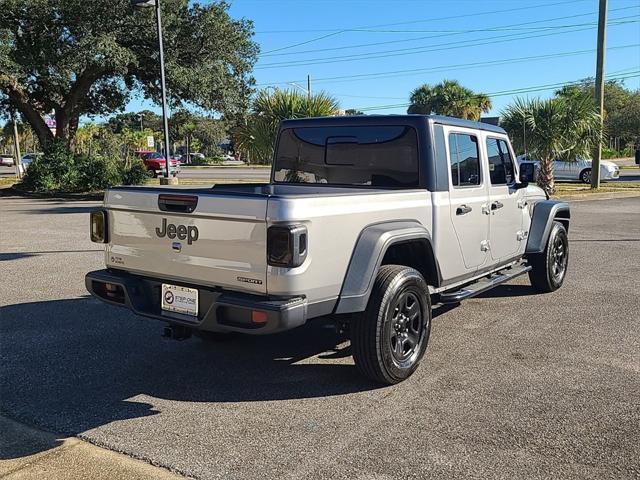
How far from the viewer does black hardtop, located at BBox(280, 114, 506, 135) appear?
4.91 m

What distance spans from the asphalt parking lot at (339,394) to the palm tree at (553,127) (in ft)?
42.9

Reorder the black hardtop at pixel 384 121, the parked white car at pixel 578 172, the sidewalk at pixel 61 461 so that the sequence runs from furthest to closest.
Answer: the parked white car at pixel 578 172 → the black hardtop at pixel 384 121 → the sidewalk at pixel 61 461

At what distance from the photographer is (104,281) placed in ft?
14.5

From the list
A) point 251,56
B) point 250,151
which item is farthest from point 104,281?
point 251,56

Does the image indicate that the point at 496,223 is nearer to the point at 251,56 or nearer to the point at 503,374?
the point at 503,374

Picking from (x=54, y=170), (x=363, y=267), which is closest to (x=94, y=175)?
(x=54, y=170)

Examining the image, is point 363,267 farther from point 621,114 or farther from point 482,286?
point 621,114

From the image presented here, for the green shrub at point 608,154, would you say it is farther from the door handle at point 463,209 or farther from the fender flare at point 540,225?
the door handle at point 463,209

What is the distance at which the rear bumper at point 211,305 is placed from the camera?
140 inches

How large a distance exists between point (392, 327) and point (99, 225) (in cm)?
231

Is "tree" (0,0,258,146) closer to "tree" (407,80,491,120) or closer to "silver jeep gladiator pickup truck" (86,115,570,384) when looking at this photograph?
"silver jeep gladiator pickup truck" (86,115,570,384)

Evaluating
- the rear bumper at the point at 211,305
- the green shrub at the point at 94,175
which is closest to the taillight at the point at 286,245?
the rear bumper at the point at 211,305

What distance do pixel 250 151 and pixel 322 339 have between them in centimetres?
1173

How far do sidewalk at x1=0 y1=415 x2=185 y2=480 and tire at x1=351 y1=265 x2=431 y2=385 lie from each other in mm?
1531
